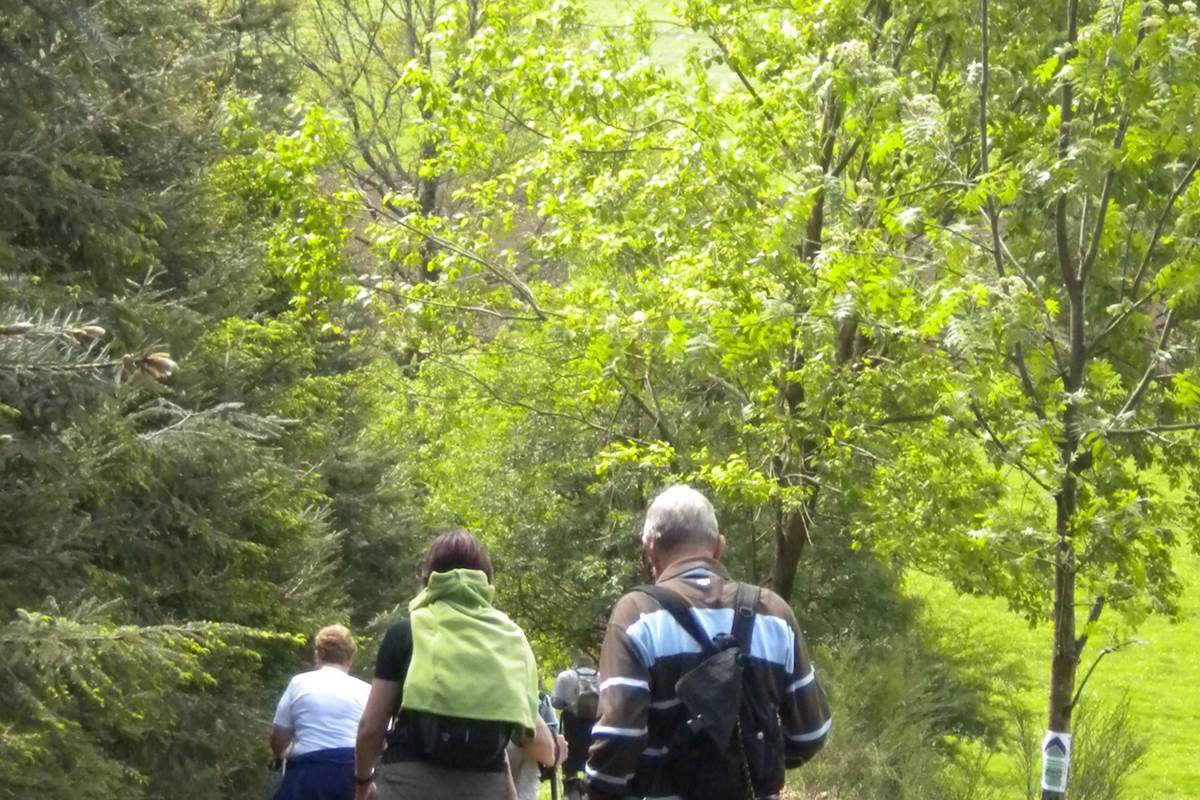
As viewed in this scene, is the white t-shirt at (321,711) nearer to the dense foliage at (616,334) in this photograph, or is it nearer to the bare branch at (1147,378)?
the dense foliage at (616,334)

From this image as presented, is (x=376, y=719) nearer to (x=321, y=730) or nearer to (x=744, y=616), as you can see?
(x=744, y=616)

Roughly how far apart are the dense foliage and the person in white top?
48cm

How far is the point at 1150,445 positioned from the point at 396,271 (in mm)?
10893

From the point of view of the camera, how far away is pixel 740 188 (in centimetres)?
1263

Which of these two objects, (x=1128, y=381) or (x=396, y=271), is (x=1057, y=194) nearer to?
(x=1128, y=381)

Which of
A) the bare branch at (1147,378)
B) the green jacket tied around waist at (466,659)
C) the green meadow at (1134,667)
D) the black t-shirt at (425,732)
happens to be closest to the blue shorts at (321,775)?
the black t-shirt at (425,732)

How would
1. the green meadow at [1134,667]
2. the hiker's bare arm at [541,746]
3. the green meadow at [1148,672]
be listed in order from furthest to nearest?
the green meadow at [1148,672] → the green meadow at [1134,667] → the hiker's bare arm at [541,746]

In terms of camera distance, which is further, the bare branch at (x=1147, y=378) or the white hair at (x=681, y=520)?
the bare branch at (x=1147, y=378)

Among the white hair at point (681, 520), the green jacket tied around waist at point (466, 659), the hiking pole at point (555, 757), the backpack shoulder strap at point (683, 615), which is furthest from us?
the hiking pole at point (555, 757)

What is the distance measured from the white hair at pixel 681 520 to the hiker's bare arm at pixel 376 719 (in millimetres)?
1468

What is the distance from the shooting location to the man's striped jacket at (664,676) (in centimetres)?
457

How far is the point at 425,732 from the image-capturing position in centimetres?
586

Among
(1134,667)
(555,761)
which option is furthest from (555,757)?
(1134,667)

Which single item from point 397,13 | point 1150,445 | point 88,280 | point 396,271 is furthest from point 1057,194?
point 397,13
